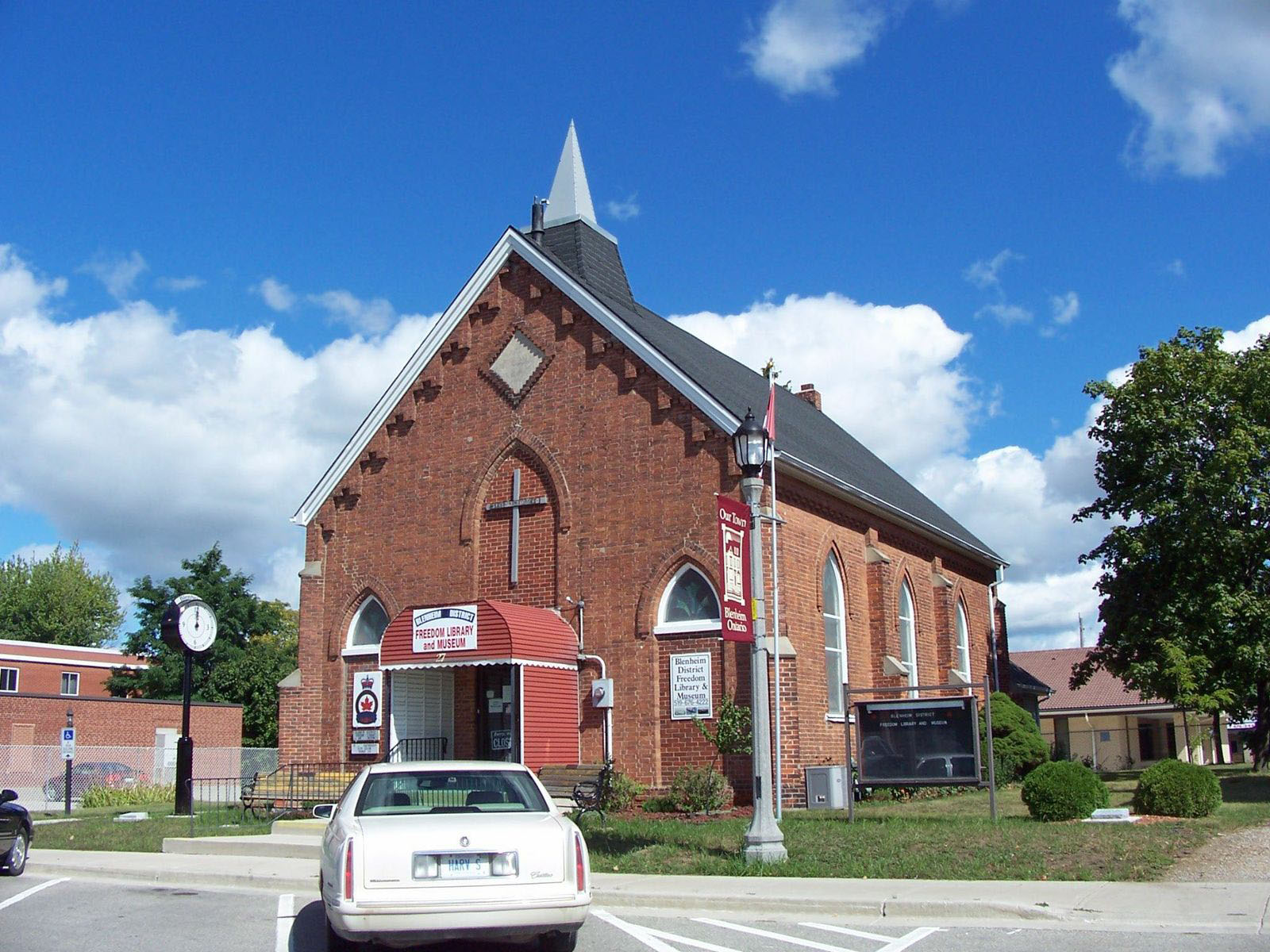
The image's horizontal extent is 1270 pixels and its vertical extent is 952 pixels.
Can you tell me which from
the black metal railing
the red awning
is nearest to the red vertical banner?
the red awning

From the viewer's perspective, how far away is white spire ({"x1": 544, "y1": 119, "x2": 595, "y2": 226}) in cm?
2906

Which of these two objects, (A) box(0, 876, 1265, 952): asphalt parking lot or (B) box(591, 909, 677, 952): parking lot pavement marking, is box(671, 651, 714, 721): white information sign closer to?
(A) box(0, 876, 1265, 952): asphalt parking lot

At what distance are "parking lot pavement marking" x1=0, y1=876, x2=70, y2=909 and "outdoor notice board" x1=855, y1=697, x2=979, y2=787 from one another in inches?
421

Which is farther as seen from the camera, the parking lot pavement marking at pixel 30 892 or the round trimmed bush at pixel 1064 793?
the round trimmed bush at pixel 1064 793

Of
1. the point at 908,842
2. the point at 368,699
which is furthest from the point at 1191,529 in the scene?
the point at 368,699

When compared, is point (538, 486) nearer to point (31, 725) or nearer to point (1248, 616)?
point (1248, 616)

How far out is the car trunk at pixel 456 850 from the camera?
8.43m

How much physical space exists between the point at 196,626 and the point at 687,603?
29.6 ft

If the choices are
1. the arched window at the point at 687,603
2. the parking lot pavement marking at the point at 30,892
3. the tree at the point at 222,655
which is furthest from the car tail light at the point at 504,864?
the tree at the point at 222,655

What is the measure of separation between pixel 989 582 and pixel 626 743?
16255 mm

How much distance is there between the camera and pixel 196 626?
22703 mm

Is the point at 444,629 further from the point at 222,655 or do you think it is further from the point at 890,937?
the point at 222,655

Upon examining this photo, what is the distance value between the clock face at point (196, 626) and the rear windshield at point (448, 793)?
45.6 ft

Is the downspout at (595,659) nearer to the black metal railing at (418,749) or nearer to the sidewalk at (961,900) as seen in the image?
the black metal railing at (418,749)
